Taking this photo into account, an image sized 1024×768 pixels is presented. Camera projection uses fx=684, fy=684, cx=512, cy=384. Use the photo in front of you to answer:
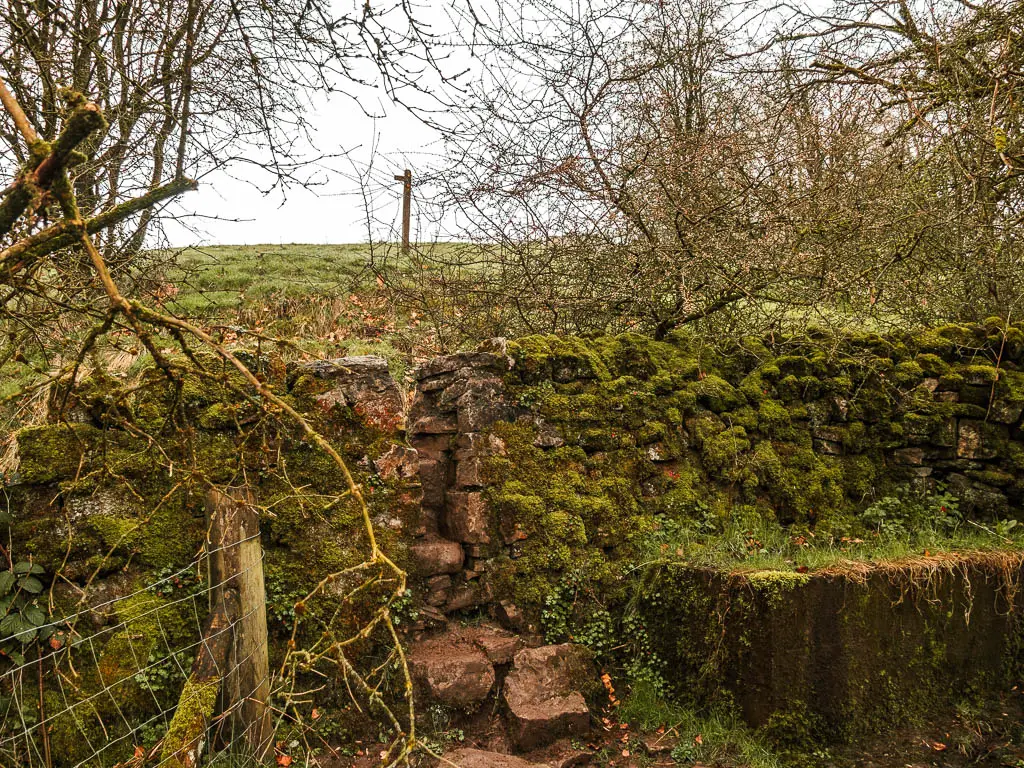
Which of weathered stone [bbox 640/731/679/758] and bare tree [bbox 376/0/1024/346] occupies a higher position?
bare tree [bbox 376/0/1024/346]

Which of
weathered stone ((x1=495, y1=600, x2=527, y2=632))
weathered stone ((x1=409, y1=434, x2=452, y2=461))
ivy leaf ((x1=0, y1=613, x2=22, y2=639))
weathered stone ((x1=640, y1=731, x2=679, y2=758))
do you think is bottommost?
weathered stone ((x1=640, y1=731, x2=679, y2=758))

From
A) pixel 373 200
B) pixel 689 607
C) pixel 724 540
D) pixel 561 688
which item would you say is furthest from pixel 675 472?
pixel 373 200

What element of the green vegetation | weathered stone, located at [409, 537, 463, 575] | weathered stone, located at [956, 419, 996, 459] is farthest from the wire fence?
weathered stone, located at [956, 419, 996, 459]

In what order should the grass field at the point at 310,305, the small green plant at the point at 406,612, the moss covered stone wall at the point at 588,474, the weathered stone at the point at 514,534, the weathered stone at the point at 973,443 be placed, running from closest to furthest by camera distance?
the moss covered stone wall at the point at 588,474 → the small green plant at the point at 406,612 → the weathered stone at the point at 514,534 → the weathered stone at the point at 973,443 → the grass field at the point at 310,305

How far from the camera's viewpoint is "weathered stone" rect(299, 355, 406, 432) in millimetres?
4477

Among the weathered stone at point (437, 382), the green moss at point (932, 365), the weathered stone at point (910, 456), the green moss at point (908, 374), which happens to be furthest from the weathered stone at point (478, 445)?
the green moss at point (932, 365)

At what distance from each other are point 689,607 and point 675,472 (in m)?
1.17

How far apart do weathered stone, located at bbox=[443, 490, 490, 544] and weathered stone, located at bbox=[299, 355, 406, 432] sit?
0.67 meters

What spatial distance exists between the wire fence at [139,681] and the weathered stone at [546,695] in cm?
142

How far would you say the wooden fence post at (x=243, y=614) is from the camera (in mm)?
3414

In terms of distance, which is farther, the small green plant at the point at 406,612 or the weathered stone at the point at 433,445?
the weathered stone at the point at 433,445

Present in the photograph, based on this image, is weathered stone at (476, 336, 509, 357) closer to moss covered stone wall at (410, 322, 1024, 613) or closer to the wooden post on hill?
moss covered stone wall at (410, 322, 1024, 613)

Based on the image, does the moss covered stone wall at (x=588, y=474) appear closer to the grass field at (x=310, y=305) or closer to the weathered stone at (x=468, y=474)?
the weathered stone at (x=468, y=474)

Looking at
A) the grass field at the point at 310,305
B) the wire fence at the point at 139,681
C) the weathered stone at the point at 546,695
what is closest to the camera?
the wire fence at the point at 139,681
